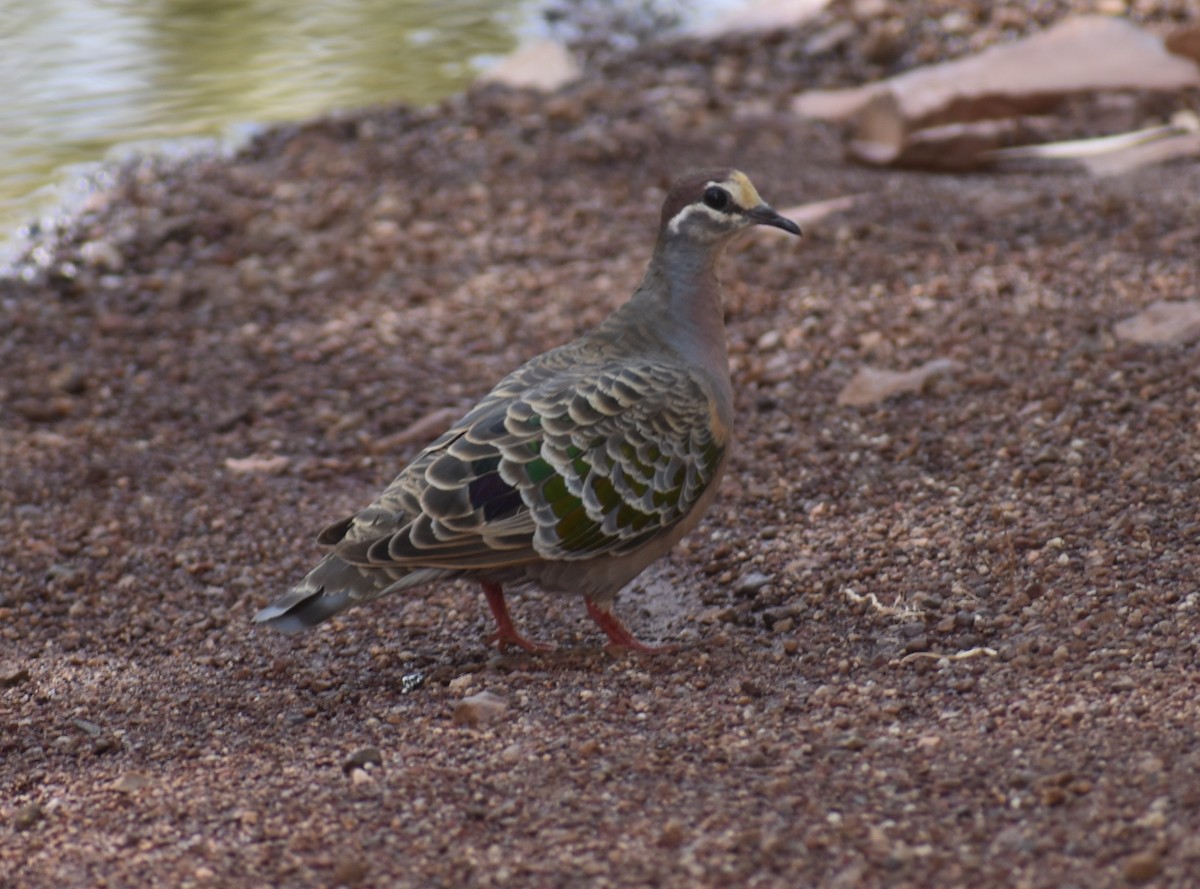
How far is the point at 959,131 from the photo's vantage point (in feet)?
25.7

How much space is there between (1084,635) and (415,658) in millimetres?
1933

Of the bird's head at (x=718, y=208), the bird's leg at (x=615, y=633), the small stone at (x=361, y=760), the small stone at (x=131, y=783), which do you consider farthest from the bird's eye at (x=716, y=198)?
the small stone at (x=131, y=783)

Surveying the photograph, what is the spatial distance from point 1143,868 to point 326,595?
7.34 feet

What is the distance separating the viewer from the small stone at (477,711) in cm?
385

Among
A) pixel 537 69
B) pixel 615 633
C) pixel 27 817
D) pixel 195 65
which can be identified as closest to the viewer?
pixel 27 817

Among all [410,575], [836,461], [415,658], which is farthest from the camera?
[836,461]

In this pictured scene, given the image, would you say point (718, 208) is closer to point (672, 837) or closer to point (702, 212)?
point (702, 212)

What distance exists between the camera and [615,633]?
4.36 meters

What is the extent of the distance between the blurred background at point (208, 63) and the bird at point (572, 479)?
5376 mm

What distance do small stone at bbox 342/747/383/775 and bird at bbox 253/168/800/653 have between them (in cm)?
50

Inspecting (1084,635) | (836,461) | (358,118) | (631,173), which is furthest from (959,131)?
(1084,635)

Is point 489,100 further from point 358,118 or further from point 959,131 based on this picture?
point 959,131

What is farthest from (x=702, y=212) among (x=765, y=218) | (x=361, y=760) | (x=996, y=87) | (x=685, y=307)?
(x=996, y=87)

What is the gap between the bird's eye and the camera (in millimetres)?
4625
